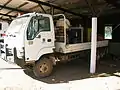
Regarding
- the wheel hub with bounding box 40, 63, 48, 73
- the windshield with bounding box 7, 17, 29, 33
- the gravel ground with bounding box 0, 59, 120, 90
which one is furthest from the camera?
the wheel hub with bounding box 40, 63, 48, 73

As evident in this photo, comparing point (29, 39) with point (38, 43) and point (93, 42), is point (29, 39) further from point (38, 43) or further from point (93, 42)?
point (93, 42)

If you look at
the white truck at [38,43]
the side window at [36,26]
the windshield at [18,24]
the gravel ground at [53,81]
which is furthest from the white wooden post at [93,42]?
the windshield at [18,24]

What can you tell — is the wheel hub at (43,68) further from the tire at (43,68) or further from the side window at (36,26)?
the side window at (36,26)

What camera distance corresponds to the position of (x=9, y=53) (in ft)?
19.2

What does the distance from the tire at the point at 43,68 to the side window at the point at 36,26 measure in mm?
983

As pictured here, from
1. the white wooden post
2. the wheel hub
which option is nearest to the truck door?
the wheel hub

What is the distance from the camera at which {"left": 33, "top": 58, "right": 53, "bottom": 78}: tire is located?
575cm

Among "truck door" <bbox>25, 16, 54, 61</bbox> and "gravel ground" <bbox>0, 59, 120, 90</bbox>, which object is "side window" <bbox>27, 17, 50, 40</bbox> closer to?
"truck door" <bbox>25, 16, 54, 61</bbox>

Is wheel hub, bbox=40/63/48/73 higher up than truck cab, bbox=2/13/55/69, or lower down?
lower down

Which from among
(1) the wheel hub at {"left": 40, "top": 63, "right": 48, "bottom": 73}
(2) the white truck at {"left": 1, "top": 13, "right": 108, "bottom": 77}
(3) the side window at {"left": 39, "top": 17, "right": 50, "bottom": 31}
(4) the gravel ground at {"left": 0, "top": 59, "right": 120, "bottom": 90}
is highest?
(3) the side window at {"left": 39, "top": 17, "right": 50, "bottom": 31}

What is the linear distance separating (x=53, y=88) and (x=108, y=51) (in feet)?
18.5

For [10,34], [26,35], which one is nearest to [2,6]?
[10,34]

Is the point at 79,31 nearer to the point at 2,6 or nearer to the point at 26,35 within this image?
the point at 26,35

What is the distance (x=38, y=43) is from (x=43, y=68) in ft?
3.16
